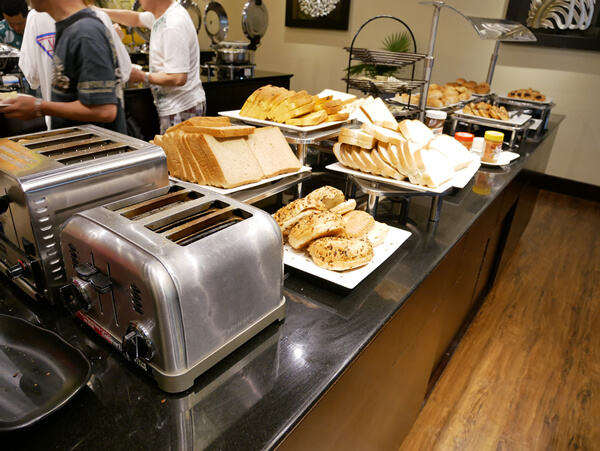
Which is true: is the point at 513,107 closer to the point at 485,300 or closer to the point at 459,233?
the point at 485,300

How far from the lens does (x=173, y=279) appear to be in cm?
60

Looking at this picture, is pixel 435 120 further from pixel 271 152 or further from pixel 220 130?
pixel 220 130

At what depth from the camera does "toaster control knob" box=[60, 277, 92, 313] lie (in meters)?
0.72

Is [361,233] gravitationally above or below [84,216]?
below

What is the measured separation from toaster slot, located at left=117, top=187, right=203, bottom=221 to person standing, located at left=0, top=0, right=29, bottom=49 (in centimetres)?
216

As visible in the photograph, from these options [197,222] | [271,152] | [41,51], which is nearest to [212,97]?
[41,51]

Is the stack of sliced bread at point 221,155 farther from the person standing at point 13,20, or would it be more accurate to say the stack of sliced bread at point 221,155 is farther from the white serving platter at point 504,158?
the person standing at point 13,20

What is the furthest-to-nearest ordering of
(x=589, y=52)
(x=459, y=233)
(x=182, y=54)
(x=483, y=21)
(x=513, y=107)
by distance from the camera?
1. (x=589, y=52)
2. (x=513, y=107)
3. (x=182, y=54)
4. (x=483, y=21)
5. (x=459, y=233)

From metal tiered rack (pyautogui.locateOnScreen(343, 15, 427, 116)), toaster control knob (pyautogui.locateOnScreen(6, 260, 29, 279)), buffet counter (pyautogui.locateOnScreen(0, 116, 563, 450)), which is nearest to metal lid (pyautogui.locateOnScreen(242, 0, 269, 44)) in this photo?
metal tiered rack (pyautogui.locateOnScreen(343, 15, 427, 116))

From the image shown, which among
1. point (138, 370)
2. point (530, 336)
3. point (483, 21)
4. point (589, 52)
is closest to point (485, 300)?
point (530, 336)

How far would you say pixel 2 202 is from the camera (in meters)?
0.80

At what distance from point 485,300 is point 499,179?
3.13 feet

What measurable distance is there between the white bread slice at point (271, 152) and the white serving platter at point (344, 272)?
370mm

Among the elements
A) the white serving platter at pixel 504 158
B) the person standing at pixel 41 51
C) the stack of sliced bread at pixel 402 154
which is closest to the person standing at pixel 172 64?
the person standing at pixel 41 51
